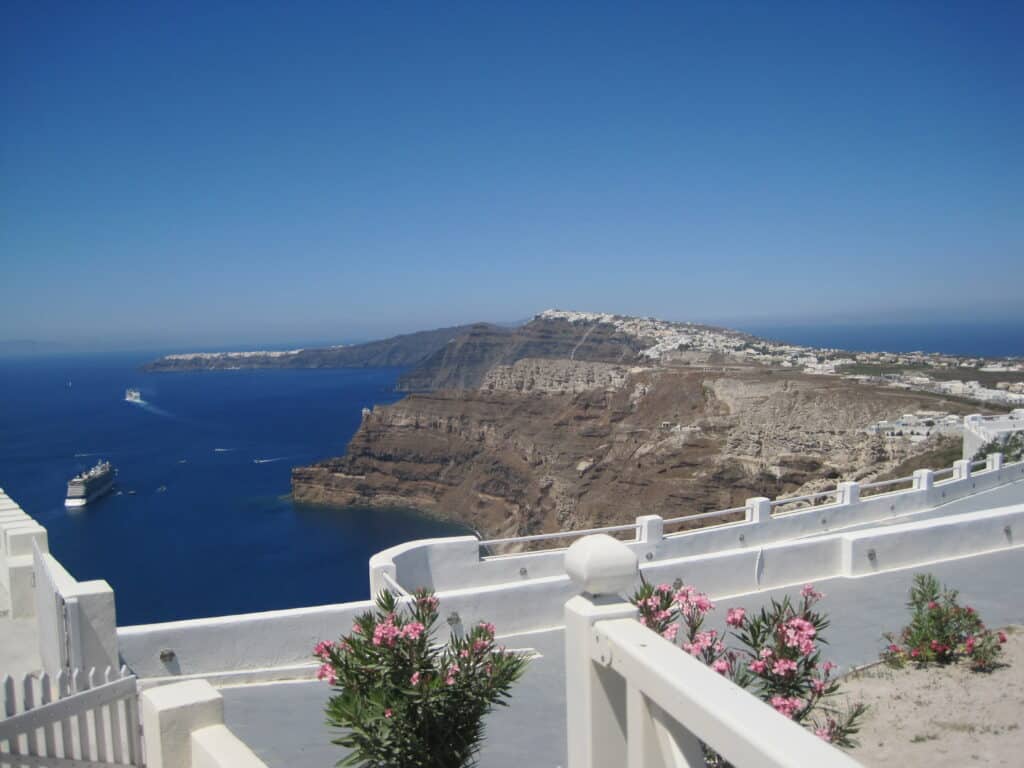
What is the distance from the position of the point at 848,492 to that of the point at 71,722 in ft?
32.2

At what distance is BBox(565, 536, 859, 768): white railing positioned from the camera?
1.84m

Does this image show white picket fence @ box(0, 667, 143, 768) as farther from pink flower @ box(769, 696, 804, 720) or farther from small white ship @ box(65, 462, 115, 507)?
small white ship @ box(65, 462, 115, 507)

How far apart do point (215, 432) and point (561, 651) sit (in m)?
125

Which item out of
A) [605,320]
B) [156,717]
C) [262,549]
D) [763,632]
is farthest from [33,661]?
[605,320]

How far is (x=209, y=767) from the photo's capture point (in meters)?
3.15

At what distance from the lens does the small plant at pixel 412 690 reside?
3.27m

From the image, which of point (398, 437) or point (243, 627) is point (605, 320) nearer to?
point (398, 437)

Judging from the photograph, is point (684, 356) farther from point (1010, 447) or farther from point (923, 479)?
point (923, 479)

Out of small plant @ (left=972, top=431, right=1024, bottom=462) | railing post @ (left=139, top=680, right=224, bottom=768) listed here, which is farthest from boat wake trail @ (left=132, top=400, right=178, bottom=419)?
railing post @ (left=139, top=680, right=224, bottom=768)

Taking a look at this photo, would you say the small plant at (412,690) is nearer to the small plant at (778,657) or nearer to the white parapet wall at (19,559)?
the small plant at (778,657)

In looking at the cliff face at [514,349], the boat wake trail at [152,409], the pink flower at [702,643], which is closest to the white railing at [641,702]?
the pink flower at [702,643]

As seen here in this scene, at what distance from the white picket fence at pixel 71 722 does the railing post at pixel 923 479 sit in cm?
1105

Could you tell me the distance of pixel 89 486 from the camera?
251ft

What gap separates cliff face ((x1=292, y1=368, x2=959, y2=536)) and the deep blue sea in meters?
5.40
